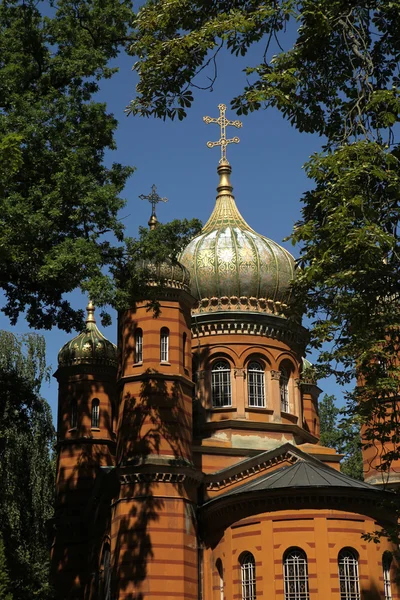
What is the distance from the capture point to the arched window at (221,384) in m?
33.6

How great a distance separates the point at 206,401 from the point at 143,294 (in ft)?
35.4

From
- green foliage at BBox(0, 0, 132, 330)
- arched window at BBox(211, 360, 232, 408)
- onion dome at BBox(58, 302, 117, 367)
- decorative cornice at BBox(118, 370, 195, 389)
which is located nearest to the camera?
green foliage at BBox(0, 0, 132, 330)

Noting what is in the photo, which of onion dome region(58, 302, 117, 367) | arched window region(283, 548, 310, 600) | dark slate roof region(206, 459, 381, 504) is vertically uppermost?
onion dome region(58, 302, 117, 367)

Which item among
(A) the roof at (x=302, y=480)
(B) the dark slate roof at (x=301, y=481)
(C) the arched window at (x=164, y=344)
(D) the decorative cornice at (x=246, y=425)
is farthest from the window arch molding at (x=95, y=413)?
(A) the roof at (x=302, y=480)

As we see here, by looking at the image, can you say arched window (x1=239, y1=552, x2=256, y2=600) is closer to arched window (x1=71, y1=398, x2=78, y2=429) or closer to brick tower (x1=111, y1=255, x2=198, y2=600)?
brick tower (x1=111, y1=255, x2=198, y2=600)

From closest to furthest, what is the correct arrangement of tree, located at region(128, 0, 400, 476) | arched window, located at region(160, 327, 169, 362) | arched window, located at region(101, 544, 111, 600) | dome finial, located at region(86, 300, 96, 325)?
tree, located at region(128, 0, 400, 476) < arched window, located at region(160, 327, 169, 362) < arched window, located at region(101, 544, 111, 600) < dome finial, located at region(86, 300, 96, 325)

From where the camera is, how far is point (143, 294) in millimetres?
23688

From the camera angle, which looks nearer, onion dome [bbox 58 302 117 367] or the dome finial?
onion dome [bbox 58 302 117 367]

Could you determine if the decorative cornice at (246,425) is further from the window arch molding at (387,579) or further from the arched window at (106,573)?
the window arch molding at (387,579)

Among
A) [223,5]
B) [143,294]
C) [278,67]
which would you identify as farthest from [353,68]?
[143,294]

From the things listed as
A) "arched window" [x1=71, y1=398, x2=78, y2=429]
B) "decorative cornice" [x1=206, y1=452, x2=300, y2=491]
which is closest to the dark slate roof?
"decorative cornice" [x1=206, y1=452, x2=300, y2=491]

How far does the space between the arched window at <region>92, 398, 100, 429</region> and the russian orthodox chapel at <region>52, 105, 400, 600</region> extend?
0.16 feet

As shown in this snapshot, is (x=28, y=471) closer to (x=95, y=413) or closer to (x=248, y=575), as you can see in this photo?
(x=95, y=413)

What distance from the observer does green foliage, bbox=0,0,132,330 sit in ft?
67.9
